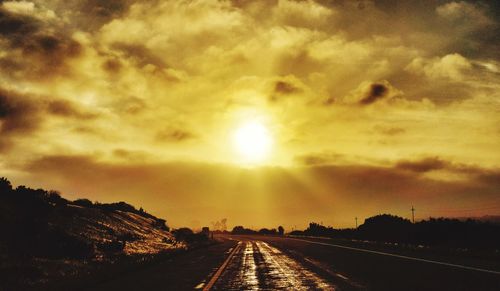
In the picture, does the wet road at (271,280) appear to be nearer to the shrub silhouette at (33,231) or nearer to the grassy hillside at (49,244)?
the grassy hillside at (49,244)

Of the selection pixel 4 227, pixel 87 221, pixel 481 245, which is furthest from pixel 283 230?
pixel 4 227

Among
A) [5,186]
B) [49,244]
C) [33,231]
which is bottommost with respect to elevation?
[49,244]

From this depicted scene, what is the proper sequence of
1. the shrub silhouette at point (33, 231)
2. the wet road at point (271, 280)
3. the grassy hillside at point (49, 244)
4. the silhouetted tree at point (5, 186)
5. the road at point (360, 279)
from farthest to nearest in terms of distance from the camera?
the silhouetted tree at point (5, 186)
the shrub silhouette at point (33, 231)
the grassy hillside at point (49, 244)
the wet road at point (271, 280)
the road at point (360, 279)

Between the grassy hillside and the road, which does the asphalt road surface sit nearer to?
the road

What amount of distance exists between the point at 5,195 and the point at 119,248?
5.77 m

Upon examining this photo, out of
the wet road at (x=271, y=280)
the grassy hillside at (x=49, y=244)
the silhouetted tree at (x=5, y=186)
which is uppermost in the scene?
the silhouetted tree at (x=5, y=186)

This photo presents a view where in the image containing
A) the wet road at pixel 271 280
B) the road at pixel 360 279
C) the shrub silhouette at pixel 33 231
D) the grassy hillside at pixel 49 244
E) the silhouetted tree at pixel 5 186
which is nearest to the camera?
the road at pixel 360 279

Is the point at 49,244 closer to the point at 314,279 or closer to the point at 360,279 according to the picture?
the point at 314,279

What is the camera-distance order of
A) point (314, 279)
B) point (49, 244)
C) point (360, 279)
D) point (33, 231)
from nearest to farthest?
1. point (360, 279)
2. point (314, 279)
3. point (49, 244)
4. point (33, 231)

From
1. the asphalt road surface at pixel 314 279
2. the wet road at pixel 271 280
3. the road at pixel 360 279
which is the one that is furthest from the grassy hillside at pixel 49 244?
the road at pixel 360 279

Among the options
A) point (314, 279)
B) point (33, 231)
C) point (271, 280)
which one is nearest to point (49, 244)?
point (33, 231)

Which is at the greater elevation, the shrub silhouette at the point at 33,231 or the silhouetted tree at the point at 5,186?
the silhouetted tree at the point at 5,186

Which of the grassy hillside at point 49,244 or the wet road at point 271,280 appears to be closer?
the wet road at point 271,280

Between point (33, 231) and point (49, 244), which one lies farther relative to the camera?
point (33, 231)
